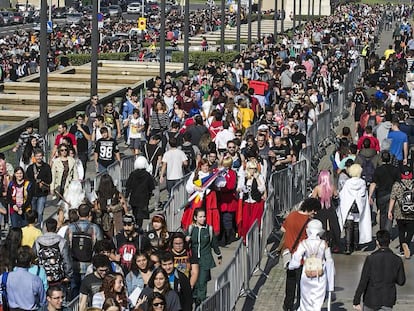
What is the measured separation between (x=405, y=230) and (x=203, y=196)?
274cm

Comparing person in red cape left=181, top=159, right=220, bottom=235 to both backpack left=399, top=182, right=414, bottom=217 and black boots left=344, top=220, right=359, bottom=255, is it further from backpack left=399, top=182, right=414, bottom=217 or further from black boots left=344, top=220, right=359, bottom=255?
backpack left=399, top=182, right=414, bottom=217

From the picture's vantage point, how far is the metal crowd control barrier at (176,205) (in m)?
20.4

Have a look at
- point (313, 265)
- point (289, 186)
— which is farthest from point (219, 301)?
point (289, 186)

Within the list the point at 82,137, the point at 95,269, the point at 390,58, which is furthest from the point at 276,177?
the point at 390,58

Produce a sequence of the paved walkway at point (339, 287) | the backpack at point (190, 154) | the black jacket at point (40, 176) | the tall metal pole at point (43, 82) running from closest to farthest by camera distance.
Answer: the paved walkway at point (339, 287)
the black jacket at point (40, 176)
the backpack at point (190, 154)
the tall metal pole at point (43, 82)

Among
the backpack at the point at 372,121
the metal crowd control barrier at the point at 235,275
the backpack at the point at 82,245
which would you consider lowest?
the metal crowd control barrier at the point at 235,275

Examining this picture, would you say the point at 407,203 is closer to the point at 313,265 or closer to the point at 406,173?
the point at 406,173

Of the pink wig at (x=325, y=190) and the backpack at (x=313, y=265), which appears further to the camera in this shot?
the pink wig at (x=325, y=190)

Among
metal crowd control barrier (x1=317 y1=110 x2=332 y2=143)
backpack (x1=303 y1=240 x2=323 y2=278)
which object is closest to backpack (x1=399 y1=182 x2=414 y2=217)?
backpack (x1=303 y1=240 x2=323 y2=278)

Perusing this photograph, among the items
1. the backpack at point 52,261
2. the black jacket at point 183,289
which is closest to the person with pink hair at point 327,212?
the backpack at point 52,261

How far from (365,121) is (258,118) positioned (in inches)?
150

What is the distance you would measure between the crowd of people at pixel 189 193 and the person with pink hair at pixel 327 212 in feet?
0.06

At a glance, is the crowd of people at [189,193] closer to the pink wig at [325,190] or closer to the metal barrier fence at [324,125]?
the pink wig at [325,190]

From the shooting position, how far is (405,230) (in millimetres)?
18641
